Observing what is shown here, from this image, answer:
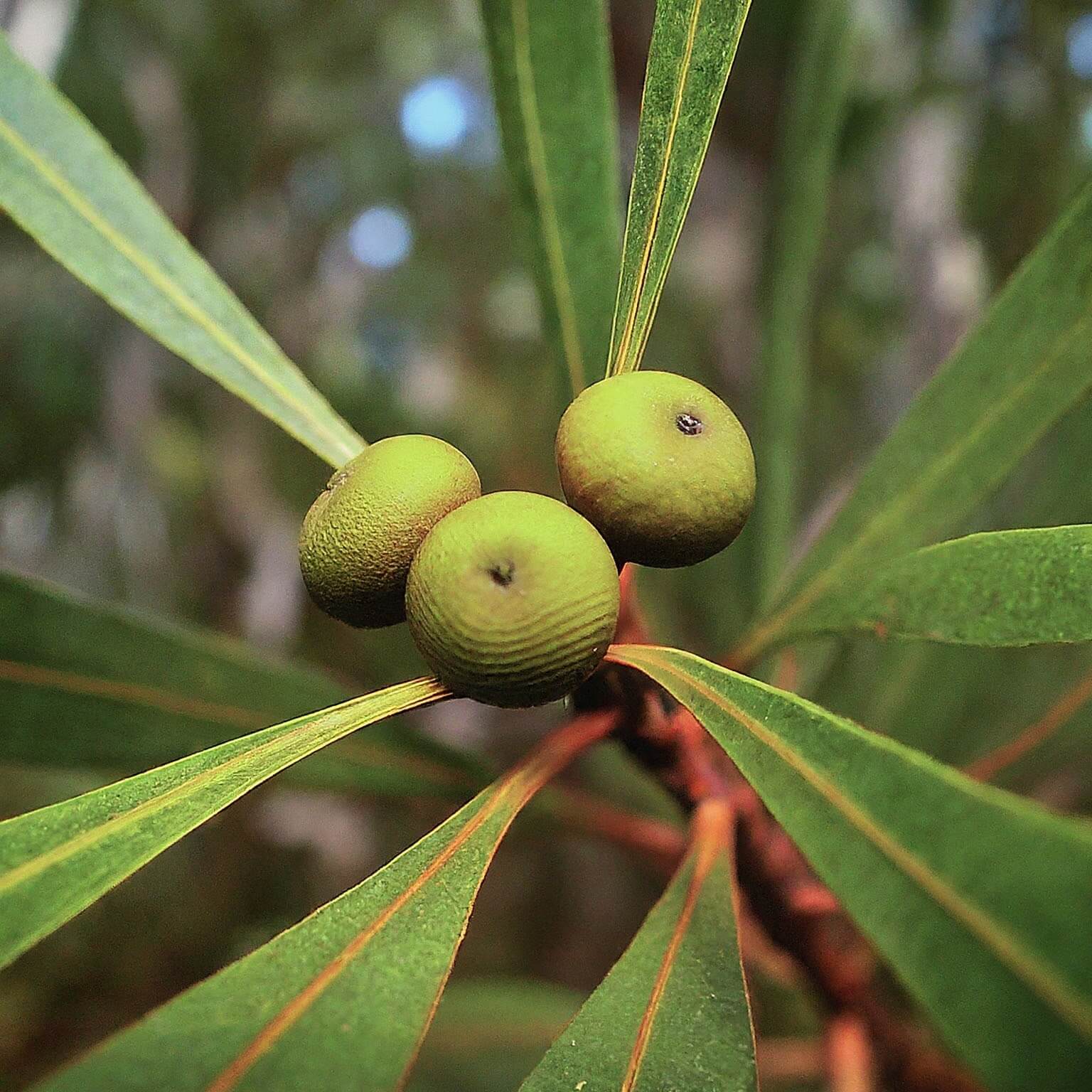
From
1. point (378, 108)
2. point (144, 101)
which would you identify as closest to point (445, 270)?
point (378, 108)

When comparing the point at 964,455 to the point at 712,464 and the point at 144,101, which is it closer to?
the point at 712,464

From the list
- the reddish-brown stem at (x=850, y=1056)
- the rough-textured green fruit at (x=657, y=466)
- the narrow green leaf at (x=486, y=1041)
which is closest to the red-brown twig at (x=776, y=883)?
the reddish-brown stem at (x=850, y=1056)

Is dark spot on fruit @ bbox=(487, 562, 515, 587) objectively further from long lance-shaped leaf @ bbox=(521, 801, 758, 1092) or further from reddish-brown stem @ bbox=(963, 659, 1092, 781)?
reddish-brown stem @ bbox=(963, 659, 1092, 781)

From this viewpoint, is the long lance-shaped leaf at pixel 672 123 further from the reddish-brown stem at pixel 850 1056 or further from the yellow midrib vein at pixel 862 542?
the reddish-brown stem at pixel 850 1056

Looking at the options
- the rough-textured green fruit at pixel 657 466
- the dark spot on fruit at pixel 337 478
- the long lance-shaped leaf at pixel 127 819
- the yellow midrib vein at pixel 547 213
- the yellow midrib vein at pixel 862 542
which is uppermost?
the yellow midrib vein at pixel 547 213

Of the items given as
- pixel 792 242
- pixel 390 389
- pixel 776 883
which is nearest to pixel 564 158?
pixel 792 242

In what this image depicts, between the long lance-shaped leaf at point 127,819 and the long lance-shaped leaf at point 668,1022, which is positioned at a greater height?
the long lance-shaped leaf at point 127,819
